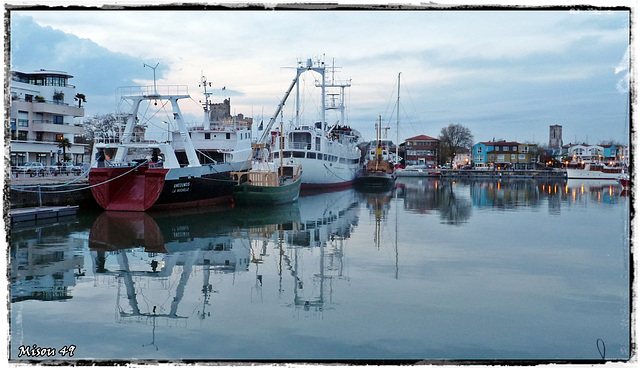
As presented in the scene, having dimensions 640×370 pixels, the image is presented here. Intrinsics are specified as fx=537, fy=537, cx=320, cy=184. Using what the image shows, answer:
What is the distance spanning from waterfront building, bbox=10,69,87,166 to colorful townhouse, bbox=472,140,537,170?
80802mm

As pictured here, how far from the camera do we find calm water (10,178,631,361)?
25.9 feet

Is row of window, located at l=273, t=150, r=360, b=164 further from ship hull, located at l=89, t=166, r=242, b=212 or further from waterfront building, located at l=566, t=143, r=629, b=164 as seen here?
waterfront building, located at l=566, t=143, r=629, b=164

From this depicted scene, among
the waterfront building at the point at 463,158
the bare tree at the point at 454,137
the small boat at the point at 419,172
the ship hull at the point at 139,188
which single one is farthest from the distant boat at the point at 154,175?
the waterfront building at the point at 463,158

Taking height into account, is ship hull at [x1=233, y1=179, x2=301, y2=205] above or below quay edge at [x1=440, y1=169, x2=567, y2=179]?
below

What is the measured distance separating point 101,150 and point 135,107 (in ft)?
9.20

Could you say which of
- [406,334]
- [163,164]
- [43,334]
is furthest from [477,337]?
[163,164]

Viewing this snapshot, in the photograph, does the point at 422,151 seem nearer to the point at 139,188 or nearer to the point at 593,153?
the point at 593,153

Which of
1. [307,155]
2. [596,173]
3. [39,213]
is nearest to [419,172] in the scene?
[596,173]

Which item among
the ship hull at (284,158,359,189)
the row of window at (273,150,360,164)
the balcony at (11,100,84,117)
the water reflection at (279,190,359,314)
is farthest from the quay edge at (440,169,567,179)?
the water reflection at (279,190,359,314)

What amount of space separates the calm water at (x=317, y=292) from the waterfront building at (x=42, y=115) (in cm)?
2479

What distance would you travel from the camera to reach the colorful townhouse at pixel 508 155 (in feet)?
349

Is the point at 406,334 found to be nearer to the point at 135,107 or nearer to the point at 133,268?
the point at 133,268

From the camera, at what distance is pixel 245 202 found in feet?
96.6

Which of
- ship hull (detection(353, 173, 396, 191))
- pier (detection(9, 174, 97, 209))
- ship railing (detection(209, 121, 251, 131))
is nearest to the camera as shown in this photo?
pier (detection(9, 174, 97, 209))
